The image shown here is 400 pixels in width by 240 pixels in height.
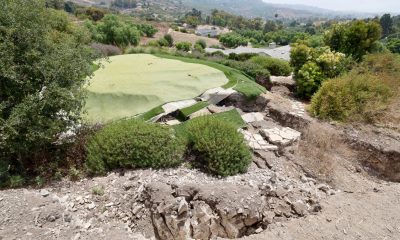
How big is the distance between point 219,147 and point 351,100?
18.9 feet

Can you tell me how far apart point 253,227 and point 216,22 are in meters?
116

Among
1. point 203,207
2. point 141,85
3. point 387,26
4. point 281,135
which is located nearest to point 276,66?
point 281,135

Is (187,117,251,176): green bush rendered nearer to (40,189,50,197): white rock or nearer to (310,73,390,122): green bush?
(40,189,50,197): white rock

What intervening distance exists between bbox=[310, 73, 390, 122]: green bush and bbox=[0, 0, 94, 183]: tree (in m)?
8.04

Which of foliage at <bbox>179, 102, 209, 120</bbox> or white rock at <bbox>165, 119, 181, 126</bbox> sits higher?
foliage at <bbox>179, 102, 209, 120</bbox>

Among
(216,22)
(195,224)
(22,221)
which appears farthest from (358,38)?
(216,22)

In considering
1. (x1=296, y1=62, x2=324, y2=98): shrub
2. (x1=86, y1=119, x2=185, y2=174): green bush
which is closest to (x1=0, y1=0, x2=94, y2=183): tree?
(x1=86, y1=119, x2=185, y2=174): green bush

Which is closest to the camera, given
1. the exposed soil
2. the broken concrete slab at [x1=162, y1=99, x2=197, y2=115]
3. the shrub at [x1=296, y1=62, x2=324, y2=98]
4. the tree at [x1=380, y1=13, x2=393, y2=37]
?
the exposed soil

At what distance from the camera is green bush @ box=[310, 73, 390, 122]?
34.2 ft

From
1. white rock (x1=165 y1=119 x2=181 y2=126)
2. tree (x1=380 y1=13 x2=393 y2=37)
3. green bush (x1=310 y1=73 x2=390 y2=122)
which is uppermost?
green bush (x1=310 y1=73 x2=390 y2=122)

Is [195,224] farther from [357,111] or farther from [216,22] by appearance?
[216,22]

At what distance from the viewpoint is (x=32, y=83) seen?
23.5ft

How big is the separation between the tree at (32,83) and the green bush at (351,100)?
26.4ft

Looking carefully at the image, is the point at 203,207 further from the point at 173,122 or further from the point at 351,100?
the point at 351,100
